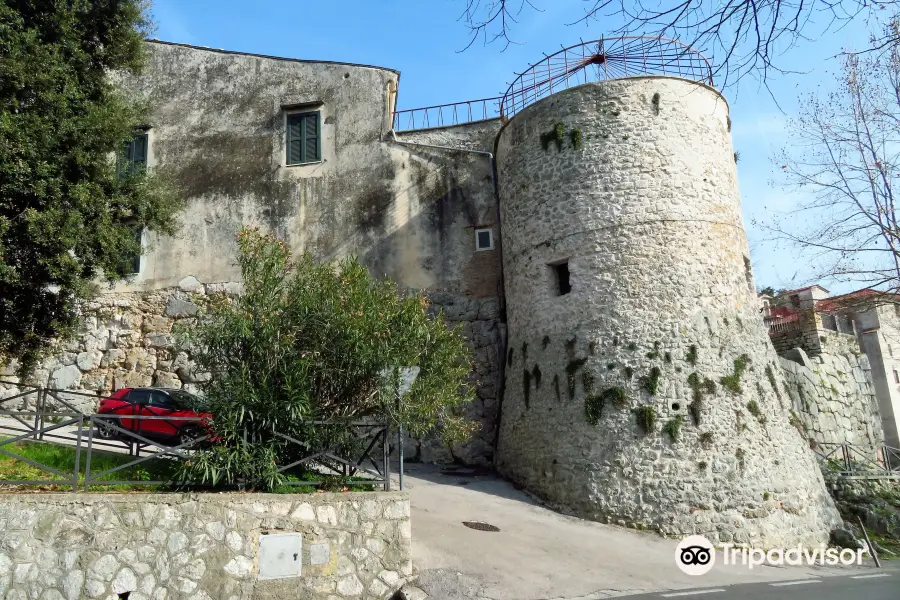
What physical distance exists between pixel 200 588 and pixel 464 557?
330cm

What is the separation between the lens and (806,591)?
805cm

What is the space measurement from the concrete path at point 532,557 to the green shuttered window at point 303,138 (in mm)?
9240

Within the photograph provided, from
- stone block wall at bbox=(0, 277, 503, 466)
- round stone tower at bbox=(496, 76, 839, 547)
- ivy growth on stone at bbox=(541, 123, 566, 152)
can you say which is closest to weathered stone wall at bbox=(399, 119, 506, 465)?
stone block wall at bbox=(0, 277, 503, 466)

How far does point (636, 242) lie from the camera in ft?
39.5

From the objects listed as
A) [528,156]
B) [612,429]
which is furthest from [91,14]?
[612,429]

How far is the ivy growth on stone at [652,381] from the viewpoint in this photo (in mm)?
11086

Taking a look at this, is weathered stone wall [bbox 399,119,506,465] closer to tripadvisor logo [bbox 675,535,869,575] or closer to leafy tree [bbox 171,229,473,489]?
tripadvisor logo [bbox 675,535,869,575]

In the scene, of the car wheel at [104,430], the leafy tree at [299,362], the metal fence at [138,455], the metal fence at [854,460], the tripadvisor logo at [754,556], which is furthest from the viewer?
the metal fence at [854,460]

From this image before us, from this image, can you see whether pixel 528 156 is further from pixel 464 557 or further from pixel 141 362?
pixel 141 362

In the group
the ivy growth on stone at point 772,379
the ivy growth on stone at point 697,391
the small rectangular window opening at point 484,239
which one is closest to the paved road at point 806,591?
the ivy growth on stone at point 697,391

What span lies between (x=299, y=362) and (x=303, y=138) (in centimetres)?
1070

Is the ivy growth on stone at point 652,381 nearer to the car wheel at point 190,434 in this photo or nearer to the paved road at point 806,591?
the paved road at point 806,591

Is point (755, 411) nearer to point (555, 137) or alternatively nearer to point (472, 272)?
point (555, 137)

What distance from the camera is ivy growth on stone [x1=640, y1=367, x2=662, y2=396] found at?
36.4ft
